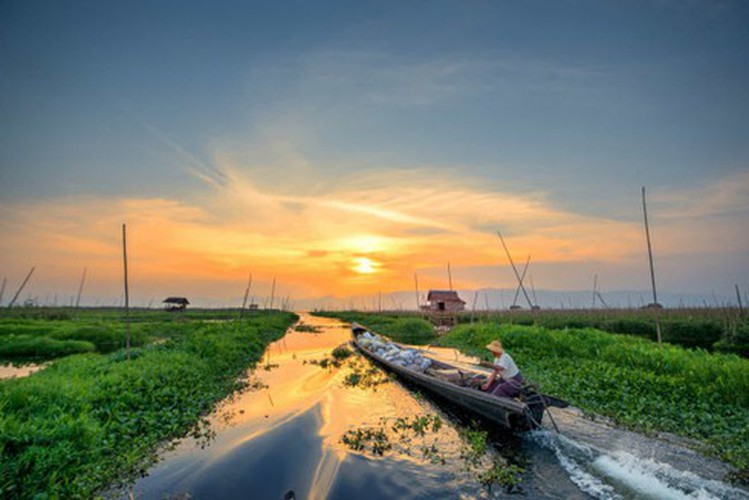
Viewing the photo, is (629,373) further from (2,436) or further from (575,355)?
(2,436)

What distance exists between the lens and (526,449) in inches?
279

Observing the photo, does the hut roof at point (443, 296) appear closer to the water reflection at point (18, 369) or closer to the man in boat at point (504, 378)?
the water reflection at point (18, 369)

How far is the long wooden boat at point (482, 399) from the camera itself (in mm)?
7202

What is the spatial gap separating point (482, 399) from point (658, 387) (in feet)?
17.6

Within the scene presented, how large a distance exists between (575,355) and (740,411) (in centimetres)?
720

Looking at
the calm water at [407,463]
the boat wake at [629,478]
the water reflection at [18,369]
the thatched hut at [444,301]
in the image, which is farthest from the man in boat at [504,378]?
the thatched hut at [444,301]

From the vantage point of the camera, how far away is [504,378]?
26.7 feet

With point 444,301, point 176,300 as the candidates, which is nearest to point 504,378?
point 444,301

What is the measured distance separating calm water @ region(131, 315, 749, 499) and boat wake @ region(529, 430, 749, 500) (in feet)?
0.05

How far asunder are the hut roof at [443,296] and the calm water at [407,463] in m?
38.0

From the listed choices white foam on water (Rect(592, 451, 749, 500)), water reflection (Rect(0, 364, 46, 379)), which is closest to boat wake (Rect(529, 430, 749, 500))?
white foam on water (Rect(592, 451, 749, 500))

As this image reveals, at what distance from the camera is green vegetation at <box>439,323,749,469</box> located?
729 centimetres

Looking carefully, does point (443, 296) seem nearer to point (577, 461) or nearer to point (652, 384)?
point (652, 384)

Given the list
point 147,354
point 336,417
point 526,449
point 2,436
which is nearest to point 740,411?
point 526,449
